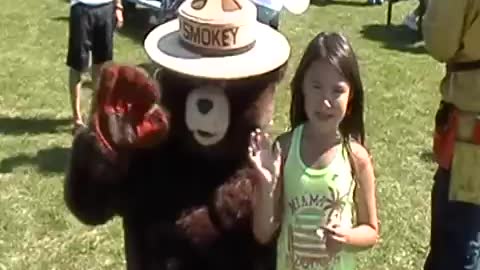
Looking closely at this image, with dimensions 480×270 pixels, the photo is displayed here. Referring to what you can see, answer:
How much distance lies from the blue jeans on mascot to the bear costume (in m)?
0.72

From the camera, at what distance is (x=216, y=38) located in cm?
217

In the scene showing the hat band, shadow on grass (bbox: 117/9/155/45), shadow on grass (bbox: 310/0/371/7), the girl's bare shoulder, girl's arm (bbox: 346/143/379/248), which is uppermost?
the hat band

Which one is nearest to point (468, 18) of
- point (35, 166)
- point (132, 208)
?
point (132, 208)

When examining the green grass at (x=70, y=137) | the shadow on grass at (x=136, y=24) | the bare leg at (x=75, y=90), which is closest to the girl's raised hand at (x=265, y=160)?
the green grass at (x=70, y=137)

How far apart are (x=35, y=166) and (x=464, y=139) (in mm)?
2560

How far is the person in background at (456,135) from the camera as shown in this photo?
265cm

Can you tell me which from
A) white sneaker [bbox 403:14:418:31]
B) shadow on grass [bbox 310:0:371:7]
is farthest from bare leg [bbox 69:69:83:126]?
shadow on grass [bbox 310:0:371:7]

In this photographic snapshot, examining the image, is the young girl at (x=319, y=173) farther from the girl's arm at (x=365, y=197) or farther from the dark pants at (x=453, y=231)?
the dark pants at (x=453, y=231)

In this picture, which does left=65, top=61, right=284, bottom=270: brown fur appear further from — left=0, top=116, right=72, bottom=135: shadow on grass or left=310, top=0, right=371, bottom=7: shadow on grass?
left=310, top=0, right=371, bottom=7: shadow on grass

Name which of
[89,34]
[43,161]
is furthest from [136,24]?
[43,161]

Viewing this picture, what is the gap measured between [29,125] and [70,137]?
0.34 metres

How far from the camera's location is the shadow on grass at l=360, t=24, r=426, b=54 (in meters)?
7.93

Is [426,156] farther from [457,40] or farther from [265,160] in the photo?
[265,160]

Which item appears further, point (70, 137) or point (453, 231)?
point (70, 137)
